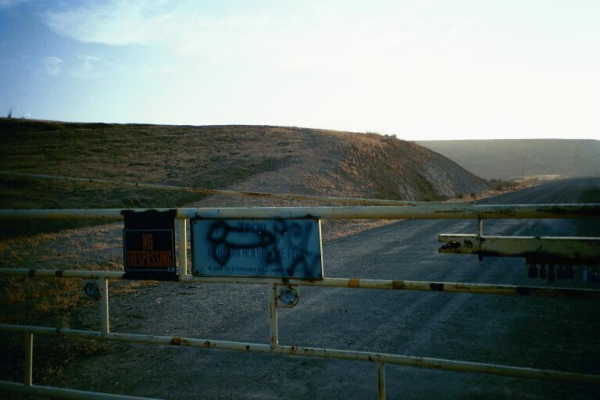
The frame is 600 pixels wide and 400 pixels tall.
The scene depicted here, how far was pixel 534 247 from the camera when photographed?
2.51 m

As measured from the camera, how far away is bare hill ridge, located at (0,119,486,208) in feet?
67.7

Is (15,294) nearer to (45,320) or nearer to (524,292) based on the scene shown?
(45,320)

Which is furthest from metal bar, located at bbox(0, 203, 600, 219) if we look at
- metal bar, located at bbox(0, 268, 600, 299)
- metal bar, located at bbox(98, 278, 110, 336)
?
metal bar, located at bbox(98, 278, 110, 336)

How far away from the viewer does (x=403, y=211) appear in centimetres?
245

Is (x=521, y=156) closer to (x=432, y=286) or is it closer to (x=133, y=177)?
(x=133, y=177)

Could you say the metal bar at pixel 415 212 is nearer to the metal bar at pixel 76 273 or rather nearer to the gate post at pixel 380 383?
the metal bar at pixel 76 273

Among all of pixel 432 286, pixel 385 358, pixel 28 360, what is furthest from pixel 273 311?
pixel 28 360

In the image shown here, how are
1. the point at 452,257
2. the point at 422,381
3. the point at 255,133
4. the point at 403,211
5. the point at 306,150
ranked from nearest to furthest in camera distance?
the point at 403,211 < the point at 422,381 < the point at 452,257 < the point at 306,150 < the point at 255,133

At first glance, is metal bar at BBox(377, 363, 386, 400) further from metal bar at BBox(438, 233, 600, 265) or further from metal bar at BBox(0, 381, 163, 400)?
metal bar at BBox(0, 381, 163, 400)

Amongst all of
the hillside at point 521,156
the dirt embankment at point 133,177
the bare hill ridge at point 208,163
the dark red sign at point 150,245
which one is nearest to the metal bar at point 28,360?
the dark red sign at point 150,245

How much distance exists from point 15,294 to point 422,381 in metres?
6.48

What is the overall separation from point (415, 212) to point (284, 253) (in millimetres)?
806

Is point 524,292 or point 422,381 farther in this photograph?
point 422,381

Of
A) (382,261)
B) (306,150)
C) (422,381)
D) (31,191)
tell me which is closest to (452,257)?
(382,261)
